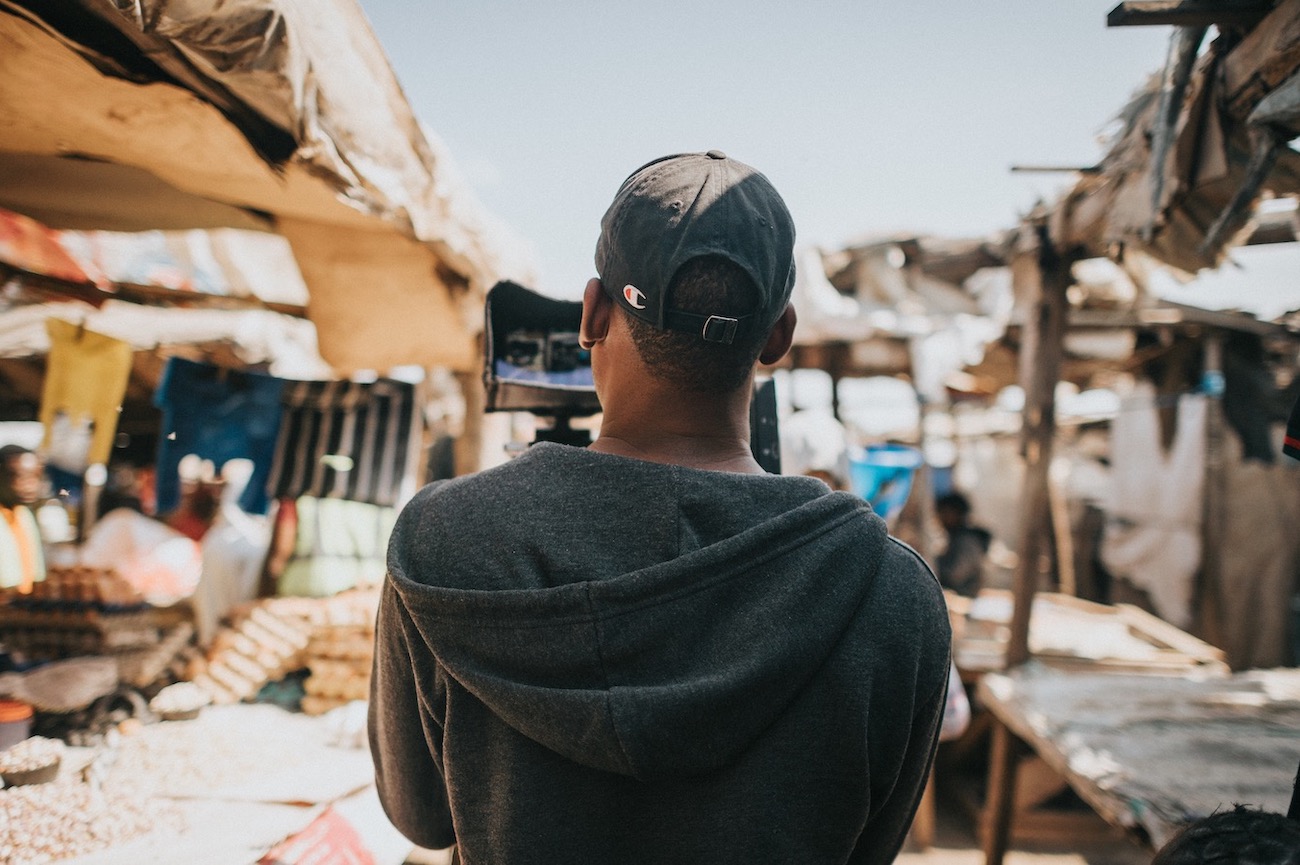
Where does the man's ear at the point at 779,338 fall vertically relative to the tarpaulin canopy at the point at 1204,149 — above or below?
below

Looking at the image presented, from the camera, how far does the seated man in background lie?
4.03 metres

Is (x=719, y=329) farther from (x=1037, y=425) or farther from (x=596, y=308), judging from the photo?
(x=1037, y=425)

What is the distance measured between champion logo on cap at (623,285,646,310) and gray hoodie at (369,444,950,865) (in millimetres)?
231

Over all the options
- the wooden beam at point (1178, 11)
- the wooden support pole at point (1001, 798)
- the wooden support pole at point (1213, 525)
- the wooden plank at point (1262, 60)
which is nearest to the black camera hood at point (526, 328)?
the wooden beam at point (1178, 11)

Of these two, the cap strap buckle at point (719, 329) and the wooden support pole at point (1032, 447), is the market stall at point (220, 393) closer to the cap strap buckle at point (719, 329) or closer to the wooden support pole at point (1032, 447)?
the cap strap buckle at point (719, 329)

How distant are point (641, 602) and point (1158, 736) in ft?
11.9

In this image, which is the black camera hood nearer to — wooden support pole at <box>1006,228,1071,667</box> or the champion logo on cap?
the champion logo on cap

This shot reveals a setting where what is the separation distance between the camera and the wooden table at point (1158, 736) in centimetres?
250

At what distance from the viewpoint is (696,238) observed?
2.95 feet

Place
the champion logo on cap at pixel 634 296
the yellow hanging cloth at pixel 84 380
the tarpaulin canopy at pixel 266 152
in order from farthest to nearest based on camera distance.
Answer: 1. the yellow hanging cloth at pixel 84 380
2. the tarpaulin canopy at pixel 266 152
3. the champion logo on cap at pixel 634 296

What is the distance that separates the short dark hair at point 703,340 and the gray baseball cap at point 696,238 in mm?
12

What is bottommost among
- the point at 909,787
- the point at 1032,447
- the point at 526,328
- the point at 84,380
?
the point at 909,787

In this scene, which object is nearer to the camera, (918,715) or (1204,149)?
(918,715)

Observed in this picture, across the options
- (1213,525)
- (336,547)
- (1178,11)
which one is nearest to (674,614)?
(1178,11)
